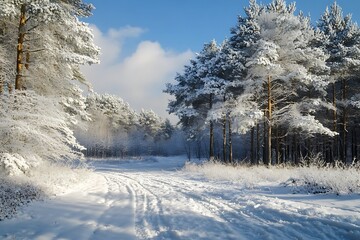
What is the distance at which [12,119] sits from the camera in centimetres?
1057

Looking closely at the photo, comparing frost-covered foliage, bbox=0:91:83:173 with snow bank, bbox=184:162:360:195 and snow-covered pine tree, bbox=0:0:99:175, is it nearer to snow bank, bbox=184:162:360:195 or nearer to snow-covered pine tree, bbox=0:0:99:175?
snow-covered pine tree, bbox=0:0:99:175

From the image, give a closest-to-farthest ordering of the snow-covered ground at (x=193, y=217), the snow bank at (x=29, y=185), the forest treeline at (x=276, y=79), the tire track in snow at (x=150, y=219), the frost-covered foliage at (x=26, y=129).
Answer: the snow-covered ground at (x=193, y=217) → the tire track in snow at (x=150, y=219) → the snow bank at (x=29, y=185) → the frost-covered foliage at (x=26, y=129) → the forest treeline at (x=276, y=79)

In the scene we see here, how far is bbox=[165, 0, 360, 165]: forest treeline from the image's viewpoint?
19344mm

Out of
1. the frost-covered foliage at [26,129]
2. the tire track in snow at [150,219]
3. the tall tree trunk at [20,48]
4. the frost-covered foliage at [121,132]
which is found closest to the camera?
the tire track in snow at [150,219]

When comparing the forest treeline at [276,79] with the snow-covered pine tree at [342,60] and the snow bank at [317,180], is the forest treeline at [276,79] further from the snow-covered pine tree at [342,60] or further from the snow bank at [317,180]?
the snow bank at [317,180]

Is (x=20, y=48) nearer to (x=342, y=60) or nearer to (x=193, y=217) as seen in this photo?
(x=193, y=217)

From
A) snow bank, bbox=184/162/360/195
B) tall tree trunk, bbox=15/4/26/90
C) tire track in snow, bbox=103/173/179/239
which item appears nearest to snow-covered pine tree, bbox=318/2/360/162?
snow bank, bbox=184/162/360/195

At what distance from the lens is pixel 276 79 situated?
2123 cm

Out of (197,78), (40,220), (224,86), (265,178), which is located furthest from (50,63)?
(197,78)

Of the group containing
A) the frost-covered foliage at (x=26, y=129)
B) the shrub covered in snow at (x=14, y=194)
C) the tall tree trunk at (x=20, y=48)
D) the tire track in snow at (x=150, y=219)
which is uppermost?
the tall tree trunk at (x=20, y=48)

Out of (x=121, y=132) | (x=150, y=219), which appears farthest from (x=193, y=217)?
(x=121, y=132)

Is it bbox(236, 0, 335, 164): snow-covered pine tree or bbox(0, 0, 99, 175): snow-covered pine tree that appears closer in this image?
bbox(0, 0, 99, 175): snow-covered pine tree

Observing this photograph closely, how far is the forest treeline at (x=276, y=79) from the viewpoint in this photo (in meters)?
19.3

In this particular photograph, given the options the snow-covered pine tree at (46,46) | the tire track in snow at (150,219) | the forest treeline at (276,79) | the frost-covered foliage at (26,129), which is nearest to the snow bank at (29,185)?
the frost-covered foliage at (26,129)
